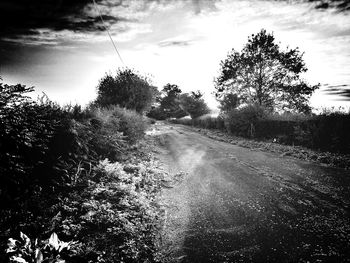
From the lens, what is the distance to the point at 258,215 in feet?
16.5

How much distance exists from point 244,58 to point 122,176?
81.5ft

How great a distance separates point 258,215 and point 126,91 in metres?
18.9

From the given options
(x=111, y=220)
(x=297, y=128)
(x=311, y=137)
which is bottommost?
(x=111, y=220)

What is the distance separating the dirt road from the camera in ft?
12.2

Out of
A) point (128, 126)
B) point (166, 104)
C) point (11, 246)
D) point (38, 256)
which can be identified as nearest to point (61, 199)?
point (11, 246)

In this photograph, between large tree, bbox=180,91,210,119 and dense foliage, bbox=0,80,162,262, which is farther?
large tree, bbox=180,91,210,119

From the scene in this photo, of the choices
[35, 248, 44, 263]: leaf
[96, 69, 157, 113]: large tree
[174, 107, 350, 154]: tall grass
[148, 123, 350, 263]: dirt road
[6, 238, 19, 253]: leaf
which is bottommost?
[148, 123, 350, 263]: dirt road

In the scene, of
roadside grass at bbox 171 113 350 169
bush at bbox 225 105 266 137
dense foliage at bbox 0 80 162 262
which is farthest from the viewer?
bush at bbox 225 105 266 137

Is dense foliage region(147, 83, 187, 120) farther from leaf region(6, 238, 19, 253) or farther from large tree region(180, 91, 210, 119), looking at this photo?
leaf region(6, 238, 19, 253)

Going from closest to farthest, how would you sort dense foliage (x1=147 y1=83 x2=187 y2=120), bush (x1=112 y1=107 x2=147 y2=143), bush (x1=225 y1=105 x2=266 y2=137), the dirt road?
the dirt road, bush (x1=112 y1=107 x2=147 y2=143), bush (x1=225 y1=105 x2=266 y2=137), dense foliage (x1=147 y1=83 x2=187 y2=120)

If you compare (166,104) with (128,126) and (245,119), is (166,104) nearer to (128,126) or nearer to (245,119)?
(245,119)

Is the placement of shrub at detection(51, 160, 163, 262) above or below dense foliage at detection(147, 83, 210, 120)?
below

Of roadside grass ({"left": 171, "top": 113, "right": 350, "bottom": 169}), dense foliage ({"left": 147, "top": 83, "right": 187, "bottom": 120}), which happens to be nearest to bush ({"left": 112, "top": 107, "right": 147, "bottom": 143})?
roadside grass ({"left": 171, "top": 113, "right": 350, "bottom": 169})

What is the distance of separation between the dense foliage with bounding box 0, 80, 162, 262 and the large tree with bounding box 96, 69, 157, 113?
1510 cm
